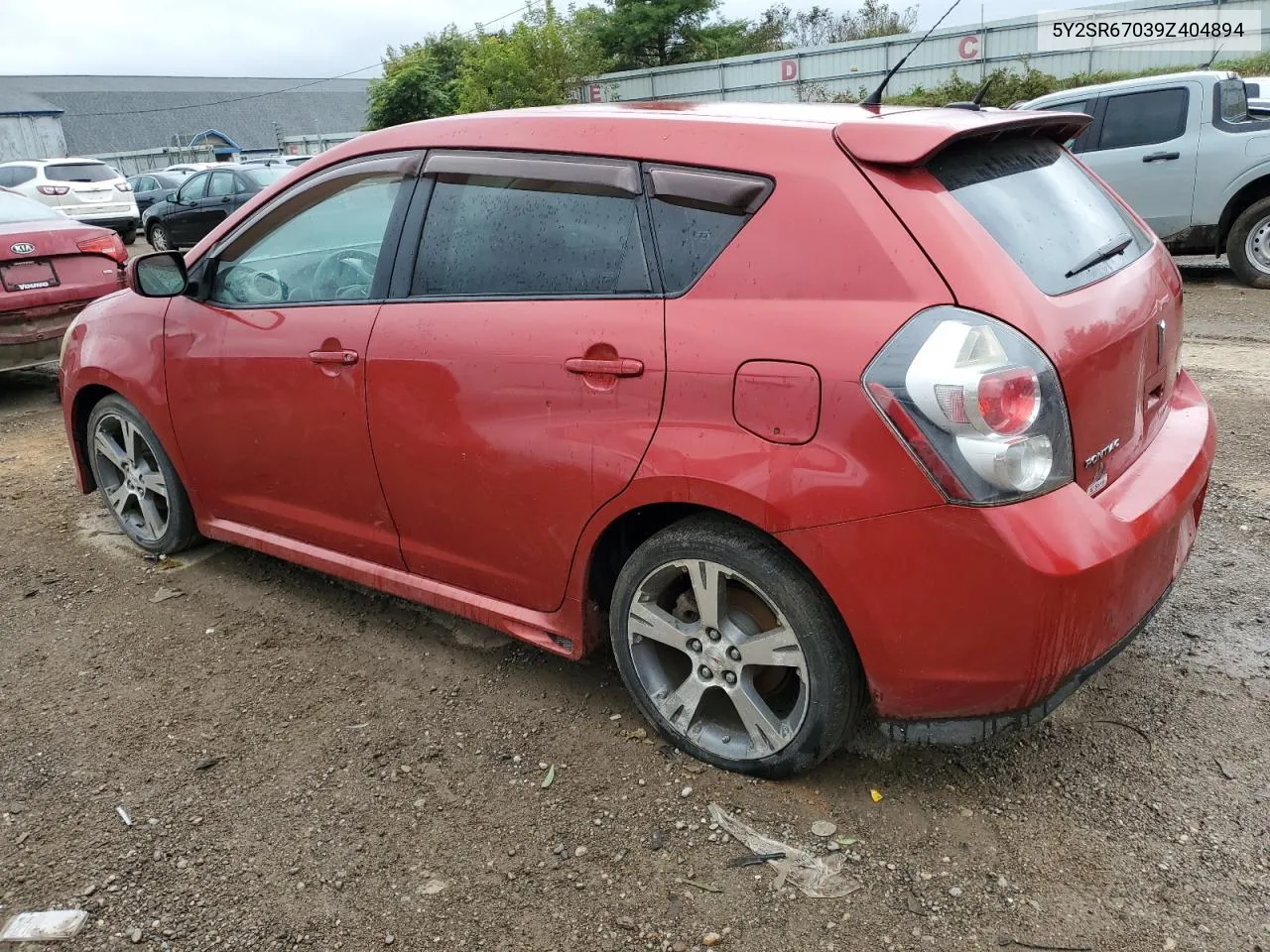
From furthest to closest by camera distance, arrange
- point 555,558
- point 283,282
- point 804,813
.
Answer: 1. point 283,282
2. point 555,558
3. point 804,813

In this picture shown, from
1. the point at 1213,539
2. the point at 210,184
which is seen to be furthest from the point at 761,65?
the point at 1213,539

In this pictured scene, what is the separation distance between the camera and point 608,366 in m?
2.50

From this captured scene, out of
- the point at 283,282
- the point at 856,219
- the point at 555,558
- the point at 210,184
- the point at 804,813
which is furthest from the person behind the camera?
the point at 210,184

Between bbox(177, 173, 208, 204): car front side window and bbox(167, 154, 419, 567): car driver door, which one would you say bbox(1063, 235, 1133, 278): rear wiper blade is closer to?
bbox(167, 154, 419, 567): car driver door

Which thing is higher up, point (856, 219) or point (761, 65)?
point (761, 65)

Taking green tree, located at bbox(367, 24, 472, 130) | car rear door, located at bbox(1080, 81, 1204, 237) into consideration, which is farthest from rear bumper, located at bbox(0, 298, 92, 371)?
green tree, located at bbox(367, 24, 472, 130)

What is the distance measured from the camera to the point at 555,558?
2771mm

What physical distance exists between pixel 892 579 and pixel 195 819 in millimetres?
1903

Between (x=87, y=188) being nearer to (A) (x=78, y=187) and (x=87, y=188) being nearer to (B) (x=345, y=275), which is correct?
(A) (x=78, y=187)

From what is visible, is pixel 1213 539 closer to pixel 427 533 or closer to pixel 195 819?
pixel 427 533

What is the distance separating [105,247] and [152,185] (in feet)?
62.2

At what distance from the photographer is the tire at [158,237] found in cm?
1889

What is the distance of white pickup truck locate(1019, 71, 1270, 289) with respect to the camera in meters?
8.65

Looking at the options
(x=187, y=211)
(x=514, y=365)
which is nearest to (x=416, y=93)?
(x=187, y=211)
